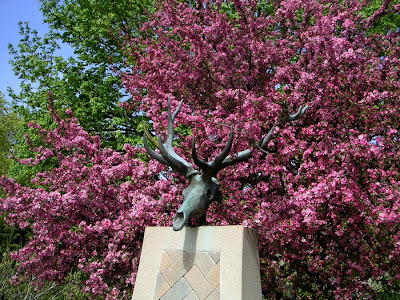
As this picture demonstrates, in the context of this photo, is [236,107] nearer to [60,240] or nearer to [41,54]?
[60,240]

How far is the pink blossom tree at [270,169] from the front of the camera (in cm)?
573

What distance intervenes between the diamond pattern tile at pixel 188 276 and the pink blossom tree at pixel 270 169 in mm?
1936

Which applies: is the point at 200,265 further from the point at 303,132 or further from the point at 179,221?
the point at 303,132

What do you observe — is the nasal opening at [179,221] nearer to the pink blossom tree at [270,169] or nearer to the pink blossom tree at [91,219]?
the pink blossom tree at [270,169]

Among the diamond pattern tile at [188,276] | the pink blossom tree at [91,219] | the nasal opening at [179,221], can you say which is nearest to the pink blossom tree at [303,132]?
the pink blossom tree at [91,219]

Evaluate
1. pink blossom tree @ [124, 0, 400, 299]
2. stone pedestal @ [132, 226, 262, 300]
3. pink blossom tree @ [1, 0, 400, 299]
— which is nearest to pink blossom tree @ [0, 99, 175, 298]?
pink blossom tree @ [1, 0, 400, 299]

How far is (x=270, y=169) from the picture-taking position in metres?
6.55

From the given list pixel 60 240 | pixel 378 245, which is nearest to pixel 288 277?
pixel 378 245

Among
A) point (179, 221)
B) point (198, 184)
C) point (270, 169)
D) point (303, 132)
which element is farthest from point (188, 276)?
point (303, 132)

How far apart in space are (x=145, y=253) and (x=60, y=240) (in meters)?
4.48

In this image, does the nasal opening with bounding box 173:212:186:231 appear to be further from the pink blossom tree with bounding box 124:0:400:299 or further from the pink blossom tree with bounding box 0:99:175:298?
the pink blossom tree with bounding box 0:99:175:298

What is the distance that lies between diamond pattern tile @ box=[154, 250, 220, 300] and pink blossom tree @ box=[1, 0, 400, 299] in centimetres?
194

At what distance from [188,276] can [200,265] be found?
20 centimetres

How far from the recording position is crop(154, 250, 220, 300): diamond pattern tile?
153 inches
